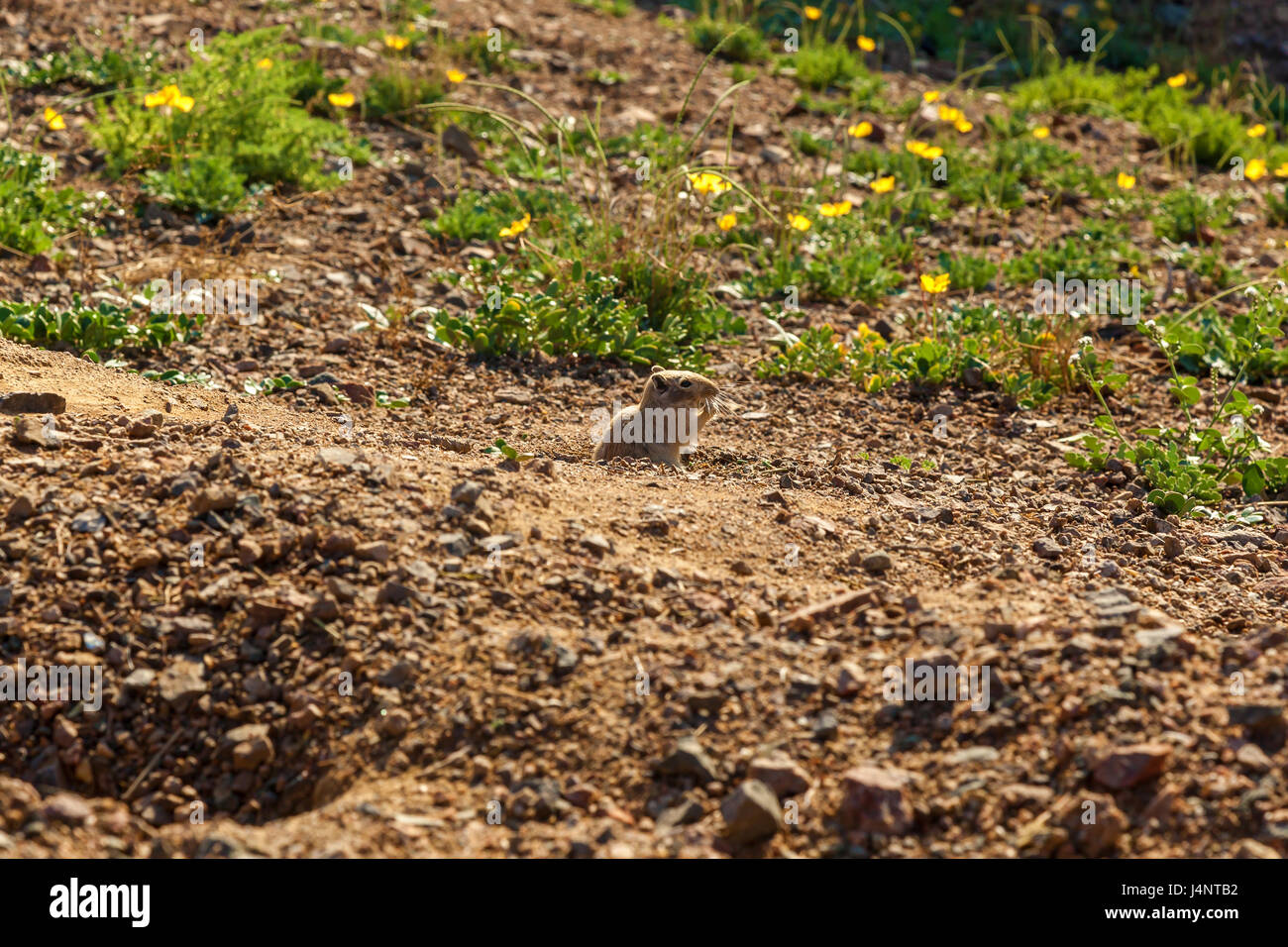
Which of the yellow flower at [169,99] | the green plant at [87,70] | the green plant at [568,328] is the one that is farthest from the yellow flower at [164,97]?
the green plant at [568,328]

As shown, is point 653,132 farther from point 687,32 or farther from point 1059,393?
point 1059,393

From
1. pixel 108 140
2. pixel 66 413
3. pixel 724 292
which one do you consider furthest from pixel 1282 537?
pixel 108 140

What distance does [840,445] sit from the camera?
17.9ft

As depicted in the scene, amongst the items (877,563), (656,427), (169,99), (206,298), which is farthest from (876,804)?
(169,99)

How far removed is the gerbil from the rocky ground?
0.22 metres

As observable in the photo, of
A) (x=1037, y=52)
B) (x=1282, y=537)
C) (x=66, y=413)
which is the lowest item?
(x=1282, y=537)

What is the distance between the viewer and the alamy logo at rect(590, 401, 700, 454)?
4.90m

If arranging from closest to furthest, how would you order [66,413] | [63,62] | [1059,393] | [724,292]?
[66,413], [1059,393], [724,292], [63,62]

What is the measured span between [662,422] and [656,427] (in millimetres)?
30

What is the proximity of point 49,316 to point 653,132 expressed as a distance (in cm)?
427

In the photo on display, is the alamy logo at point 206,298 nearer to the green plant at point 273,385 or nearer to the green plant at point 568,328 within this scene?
the green plant at point 273,385

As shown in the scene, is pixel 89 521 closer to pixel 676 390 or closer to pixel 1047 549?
pixel 676 390

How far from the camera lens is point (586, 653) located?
3.37 metres
